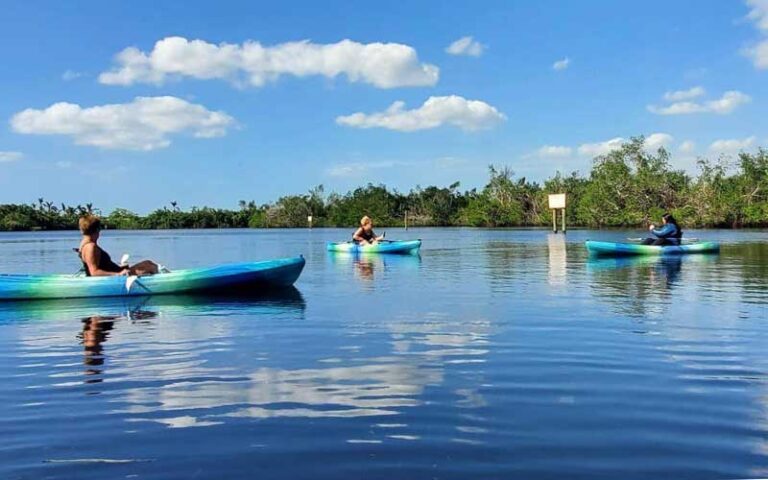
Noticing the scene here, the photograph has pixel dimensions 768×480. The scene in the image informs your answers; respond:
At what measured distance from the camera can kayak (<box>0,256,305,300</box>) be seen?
1263 centimetres

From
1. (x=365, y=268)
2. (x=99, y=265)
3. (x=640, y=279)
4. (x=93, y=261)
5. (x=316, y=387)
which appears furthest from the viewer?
(x=365, y=268)

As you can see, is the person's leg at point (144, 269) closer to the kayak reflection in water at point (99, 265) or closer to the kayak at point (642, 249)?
the kayak reflection in water at point (99, 265)

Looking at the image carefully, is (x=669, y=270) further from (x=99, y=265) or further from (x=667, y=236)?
(x=99, y=265)

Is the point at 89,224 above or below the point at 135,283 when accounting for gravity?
above

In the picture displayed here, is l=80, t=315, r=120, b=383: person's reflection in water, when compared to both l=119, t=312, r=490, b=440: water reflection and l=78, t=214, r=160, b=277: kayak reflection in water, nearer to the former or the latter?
l=119, t=312, r=490, b=440: water reflection

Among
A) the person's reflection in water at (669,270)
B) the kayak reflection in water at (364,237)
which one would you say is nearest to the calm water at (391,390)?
the person's reflection in water at (669,270)

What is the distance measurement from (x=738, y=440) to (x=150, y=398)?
4312mm

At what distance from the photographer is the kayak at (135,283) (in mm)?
12633

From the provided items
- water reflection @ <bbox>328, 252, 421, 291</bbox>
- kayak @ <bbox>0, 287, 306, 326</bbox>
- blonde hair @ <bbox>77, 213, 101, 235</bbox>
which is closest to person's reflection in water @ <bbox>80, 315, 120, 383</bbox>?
kayak @ <bbox>0, 287, 306, 326</bbox>

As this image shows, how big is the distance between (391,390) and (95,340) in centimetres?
470

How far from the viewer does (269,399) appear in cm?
553

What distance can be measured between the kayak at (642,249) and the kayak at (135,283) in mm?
13928

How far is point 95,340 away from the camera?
28.5 ft

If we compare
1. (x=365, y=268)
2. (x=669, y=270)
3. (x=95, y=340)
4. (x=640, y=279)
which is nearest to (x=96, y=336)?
(x=95, y=340)
